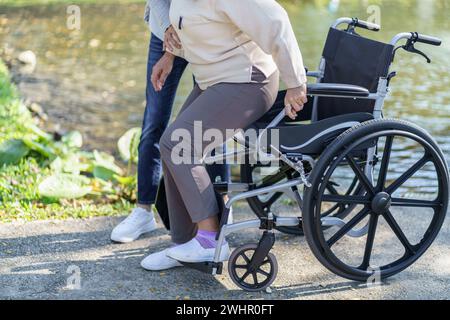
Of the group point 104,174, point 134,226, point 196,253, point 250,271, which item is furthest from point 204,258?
point 104,174

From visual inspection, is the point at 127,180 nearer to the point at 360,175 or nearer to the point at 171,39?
the point at 171,39

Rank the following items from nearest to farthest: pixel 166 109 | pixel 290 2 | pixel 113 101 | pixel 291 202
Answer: pixel 166 109 → pixel 291 202 → pixel 113 101 → pixel 290 2

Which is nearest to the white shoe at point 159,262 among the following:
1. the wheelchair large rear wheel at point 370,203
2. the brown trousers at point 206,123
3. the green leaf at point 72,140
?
the brown trousers at point 206,123

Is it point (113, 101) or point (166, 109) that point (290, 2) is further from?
point (166, 109)

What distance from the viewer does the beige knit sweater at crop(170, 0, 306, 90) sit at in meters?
2.75

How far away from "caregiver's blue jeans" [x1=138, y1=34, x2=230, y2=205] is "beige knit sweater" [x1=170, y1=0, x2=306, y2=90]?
493 millimetres

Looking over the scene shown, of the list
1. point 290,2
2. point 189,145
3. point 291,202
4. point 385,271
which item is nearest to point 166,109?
point 189,145

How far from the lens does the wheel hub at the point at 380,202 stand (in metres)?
2.99

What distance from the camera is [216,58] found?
288cm

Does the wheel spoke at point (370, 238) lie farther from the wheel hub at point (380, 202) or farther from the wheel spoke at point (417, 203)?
the wheel spoke at point (417, 203)

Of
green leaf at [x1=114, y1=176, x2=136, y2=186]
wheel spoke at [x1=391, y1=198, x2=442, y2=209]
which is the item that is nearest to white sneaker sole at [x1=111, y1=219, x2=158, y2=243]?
green leaf at [x1=114, y1=176, x2=136, y2=186]

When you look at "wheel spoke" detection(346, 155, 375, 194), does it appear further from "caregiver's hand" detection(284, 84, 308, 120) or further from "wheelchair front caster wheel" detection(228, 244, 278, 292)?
"wheelchair front caster wheel" detection(228, 244, 278, 292)

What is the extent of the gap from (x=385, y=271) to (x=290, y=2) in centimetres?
932
